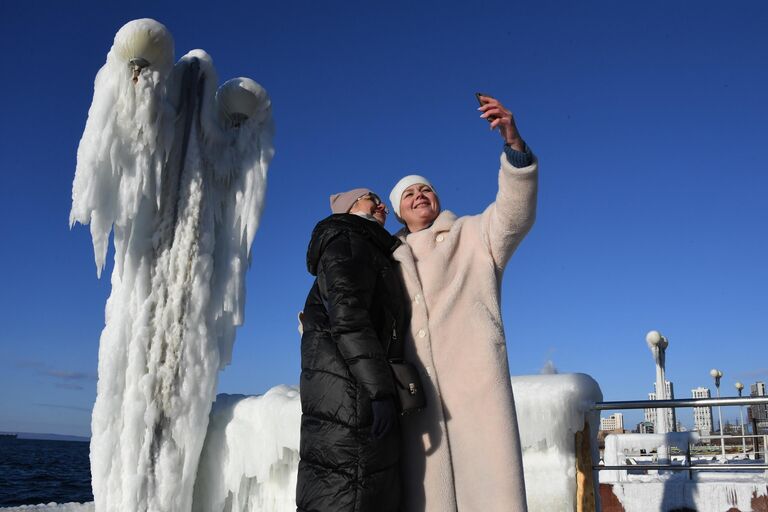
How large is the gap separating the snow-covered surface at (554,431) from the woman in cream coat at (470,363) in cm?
93

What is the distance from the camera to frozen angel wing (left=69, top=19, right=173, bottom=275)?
3916 millimetres

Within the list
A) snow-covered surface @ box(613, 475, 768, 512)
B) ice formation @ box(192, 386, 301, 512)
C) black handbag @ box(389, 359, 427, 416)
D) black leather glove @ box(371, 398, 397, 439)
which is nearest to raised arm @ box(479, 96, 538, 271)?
black handbag @ box(389, 359, 427, 416)

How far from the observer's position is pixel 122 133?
399 centimetres

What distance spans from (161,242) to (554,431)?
8.59ft

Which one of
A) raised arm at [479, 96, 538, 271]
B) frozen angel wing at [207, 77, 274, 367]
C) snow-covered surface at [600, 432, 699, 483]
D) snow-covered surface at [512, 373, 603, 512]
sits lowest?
snow-covered surface at [600, 432, 699, 483]

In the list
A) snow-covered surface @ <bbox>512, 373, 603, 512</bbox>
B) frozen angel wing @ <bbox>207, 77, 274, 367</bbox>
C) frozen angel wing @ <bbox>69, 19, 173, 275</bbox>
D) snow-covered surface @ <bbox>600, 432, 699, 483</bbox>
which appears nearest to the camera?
snow-covered surface @ <bbox>512, 373, 603, 512</bbox>

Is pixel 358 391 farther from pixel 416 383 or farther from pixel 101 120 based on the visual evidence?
pixel 101 120

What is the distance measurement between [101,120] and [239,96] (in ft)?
3.00

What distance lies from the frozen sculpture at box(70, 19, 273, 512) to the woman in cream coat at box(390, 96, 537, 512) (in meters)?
2.09

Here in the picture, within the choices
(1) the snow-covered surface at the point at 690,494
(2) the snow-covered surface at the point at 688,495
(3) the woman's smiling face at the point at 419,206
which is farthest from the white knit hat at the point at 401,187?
(2) the snow-covered surface at the point at 688,495

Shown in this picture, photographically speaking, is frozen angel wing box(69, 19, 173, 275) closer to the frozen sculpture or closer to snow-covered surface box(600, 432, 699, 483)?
the frozen sculpture

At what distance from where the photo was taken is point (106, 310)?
13.1 feet

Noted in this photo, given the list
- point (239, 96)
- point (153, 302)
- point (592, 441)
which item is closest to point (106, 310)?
point (153, 302)

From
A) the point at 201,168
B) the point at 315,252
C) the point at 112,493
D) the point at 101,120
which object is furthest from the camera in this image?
the point at 201,168
